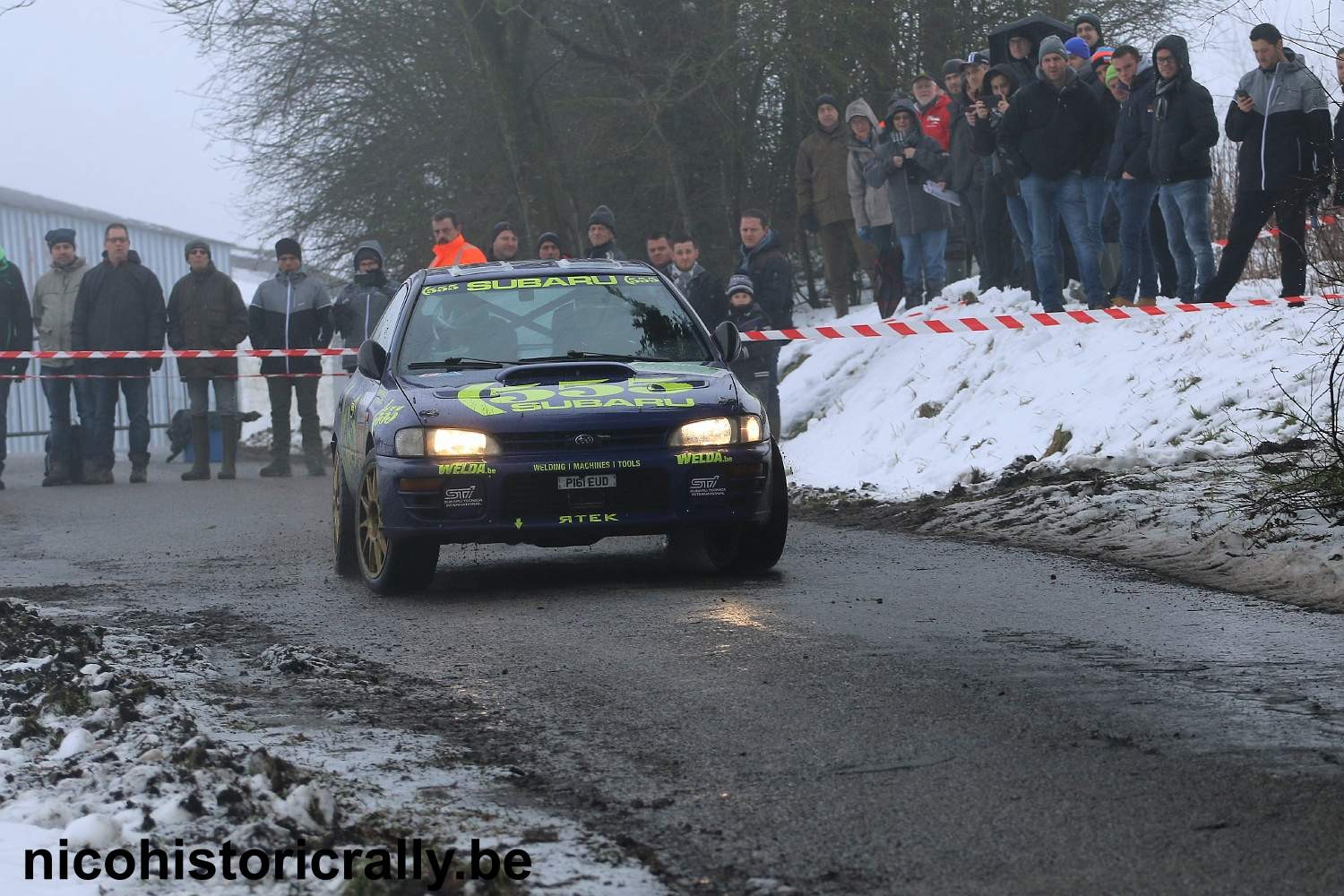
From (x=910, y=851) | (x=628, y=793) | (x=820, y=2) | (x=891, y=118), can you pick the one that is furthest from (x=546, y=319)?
(x=820, y=2)

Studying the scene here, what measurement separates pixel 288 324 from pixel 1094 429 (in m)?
10.3

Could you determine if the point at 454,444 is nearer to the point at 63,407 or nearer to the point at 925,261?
the point at 925,261

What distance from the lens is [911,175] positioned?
19.3 metres

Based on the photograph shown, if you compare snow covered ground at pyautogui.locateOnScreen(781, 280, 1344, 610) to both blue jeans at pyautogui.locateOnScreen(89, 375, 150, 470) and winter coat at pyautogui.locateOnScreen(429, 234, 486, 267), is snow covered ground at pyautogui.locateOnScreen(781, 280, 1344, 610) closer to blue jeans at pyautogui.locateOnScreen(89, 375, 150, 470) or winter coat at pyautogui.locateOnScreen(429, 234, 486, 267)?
winter coat at pyautogui.locateOnScreen(429, 234, 486, 267)

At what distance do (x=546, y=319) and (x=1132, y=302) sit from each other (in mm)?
7767

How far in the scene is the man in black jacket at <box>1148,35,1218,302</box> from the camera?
14.9 m

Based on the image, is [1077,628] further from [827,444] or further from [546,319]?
[827,444]

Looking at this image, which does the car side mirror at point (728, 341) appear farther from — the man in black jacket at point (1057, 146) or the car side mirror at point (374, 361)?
the man in black jacket at point (1057, 146)

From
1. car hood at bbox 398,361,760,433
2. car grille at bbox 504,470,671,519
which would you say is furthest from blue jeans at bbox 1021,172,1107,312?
car grille at bbox 504,470,671,519

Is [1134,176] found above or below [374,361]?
above

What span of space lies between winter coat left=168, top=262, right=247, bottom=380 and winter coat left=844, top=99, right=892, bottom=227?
681cm

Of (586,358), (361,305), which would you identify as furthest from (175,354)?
(586,358)

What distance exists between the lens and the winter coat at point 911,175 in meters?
19.1

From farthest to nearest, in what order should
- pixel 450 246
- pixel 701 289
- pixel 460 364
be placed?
pixel 450 246 < pixel 701 289 < pixel 460 364
